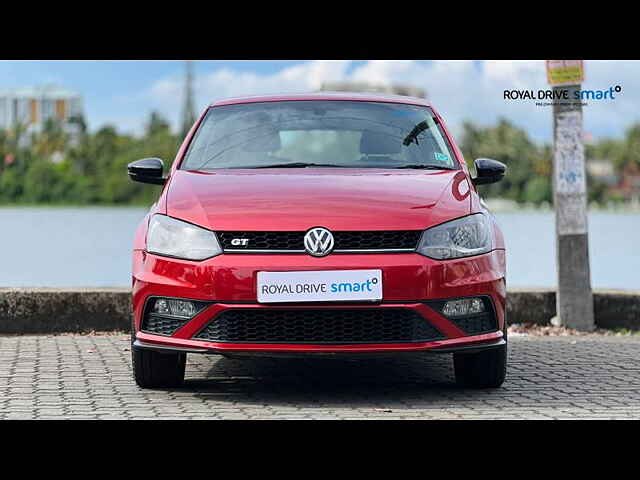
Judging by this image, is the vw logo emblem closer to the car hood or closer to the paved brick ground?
the car hood

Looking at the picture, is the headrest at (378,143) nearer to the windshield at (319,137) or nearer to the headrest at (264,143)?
the windshield at (319,137)

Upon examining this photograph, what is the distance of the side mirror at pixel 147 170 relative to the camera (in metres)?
6.73

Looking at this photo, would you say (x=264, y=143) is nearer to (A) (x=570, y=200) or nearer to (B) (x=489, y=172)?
(B) (x=489, y=172)

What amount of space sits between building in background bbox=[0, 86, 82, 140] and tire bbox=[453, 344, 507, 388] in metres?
28.6

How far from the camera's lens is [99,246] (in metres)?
13.2

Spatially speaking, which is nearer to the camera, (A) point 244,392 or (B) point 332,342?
(B) point 332,342

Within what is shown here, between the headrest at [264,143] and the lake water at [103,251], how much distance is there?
10.7ft

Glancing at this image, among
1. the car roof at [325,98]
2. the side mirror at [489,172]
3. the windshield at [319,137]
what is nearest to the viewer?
the windshield at [319,137]

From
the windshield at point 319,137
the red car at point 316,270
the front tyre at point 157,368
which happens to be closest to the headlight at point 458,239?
the red car at point 316,270

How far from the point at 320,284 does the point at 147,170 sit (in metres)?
1.80

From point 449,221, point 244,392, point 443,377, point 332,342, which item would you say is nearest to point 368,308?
point 332,342

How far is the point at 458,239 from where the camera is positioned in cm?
571
